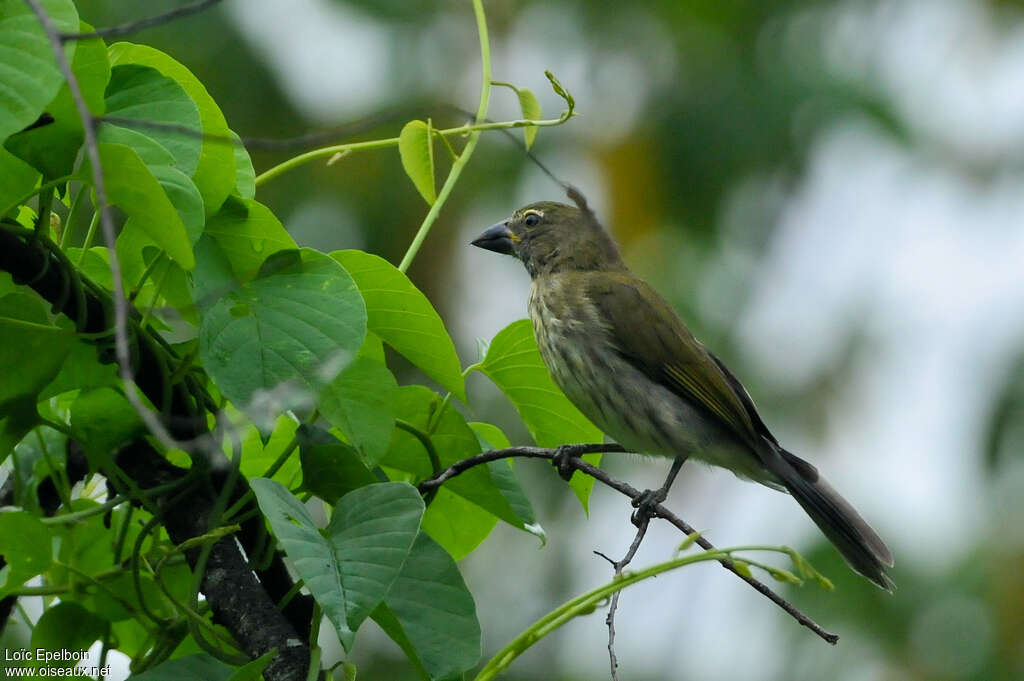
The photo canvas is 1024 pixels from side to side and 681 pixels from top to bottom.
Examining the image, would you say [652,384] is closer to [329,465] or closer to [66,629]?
[329,465]

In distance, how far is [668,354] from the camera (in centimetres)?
363

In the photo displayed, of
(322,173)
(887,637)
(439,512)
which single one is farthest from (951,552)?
(439,512)

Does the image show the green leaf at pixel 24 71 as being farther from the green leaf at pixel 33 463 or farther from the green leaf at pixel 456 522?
the green leaf at pixel 456 522

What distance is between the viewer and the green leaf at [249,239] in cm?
174

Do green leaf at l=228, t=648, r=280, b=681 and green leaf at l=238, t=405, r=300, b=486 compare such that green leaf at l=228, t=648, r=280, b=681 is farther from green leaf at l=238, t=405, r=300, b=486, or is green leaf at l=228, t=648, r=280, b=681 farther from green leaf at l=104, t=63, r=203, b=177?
green leaf at l=104, t=63, r=203, b=177

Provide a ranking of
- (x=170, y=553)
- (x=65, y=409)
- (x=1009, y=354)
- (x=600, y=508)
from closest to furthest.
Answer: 1. (x=170, y=553)
2. (x=65, y=409)
3. (x=600, y=508)
4. (x=1009, y=354)

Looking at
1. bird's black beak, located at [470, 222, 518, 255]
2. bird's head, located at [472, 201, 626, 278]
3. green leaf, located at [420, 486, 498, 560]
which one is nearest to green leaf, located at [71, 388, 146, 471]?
green leaf, located at [420, 486, 498, 560]

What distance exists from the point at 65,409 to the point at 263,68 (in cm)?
656

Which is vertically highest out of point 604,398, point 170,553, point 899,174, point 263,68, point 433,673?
point 899,174

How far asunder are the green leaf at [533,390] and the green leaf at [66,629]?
813 millimetres

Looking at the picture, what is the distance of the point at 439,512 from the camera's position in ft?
6.93

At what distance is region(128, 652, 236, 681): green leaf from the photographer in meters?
1.57

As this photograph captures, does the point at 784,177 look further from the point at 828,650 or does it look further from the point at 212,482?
the point at 212,482

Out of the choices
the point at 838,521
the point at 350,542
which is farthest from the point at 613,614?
the point at 838,521
